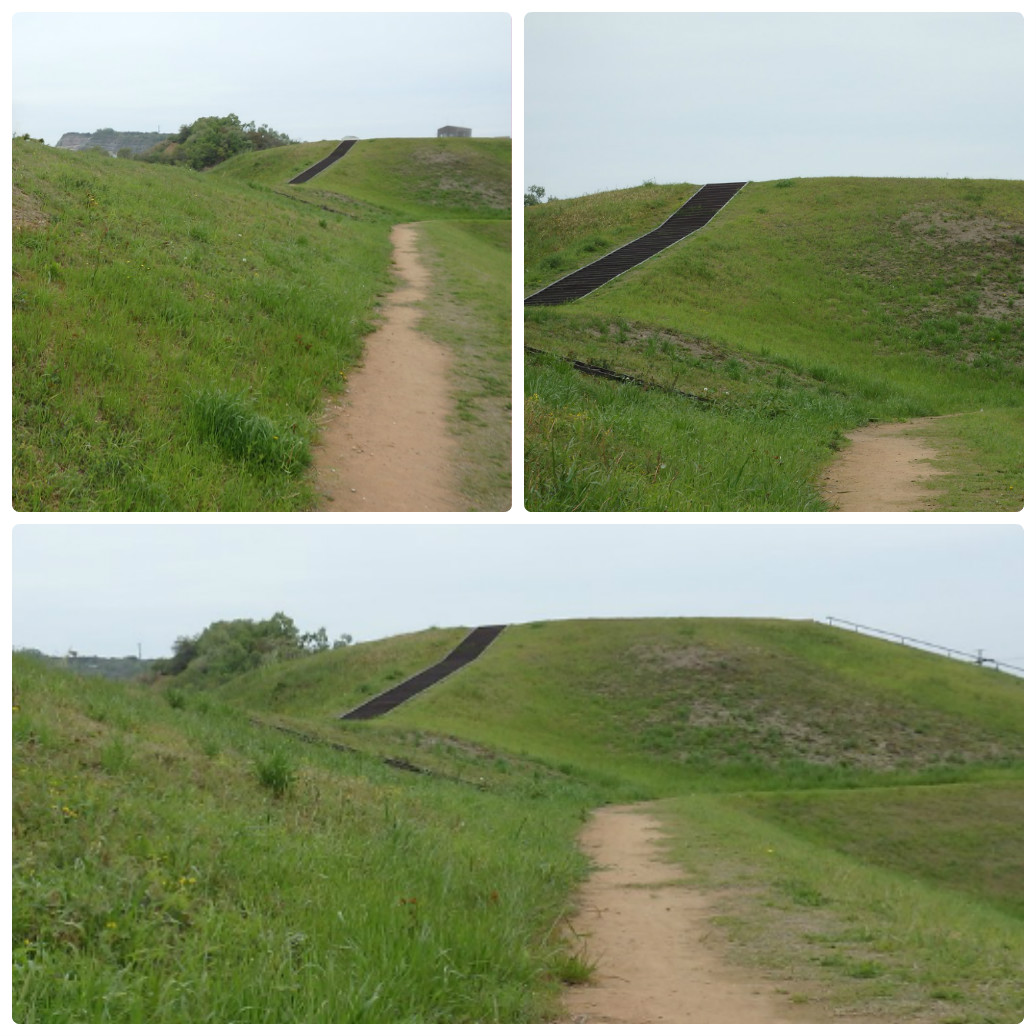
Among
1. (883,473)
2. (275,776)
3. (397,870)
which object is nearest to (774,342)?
(883,473)

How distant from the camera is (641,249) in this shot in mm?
30453

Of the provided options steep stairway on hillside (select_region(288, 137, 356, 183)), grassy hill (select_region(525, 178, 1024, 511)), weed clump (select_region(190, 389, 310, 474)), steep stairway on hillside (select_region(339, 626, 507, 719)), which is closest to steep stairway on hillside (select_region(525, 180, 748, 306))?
grassy hill (select_region(525, 178, 1024, 511))

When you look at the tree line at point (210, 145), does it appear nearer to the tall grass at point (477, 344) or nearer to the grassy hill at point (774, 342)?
the tall grass at point (477, 344)

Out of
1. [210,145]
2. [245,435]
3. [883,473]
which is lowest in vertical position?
[883,473]

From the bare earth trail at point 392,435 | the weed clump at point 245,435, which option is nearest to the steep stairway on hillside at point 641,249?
the bare earth trail at point 392,435

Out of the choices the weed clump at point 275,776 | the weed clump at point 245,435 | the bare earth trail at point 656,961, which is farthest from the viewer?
the weed clump at point 275,776

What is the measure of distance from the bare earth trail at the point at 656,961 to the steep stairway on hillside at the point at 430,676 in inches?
775

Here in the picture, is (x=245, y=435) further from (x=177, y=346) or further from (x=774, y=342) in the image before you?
(x=774, y=342)

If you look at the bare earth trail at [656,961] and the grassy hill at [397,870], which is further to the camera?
the bare earth trail at [656,961]

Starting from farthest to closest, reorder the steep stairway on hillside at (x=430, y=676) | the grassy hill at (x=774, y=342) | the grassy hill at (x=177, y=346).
Answer: 1. the steep stairway on hillside at (x=430, y=676)
2. the grassy hill at (x=774, y=342)
3. the grassy hill at (x=177, y=346)

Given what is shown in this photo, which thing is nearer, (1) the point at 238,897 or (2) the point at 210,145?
(1) the point at 238,897

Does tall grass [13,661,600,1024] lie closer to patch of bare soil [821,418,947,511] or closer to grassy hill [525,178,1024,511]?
grassy hill [525,178,1024,511]

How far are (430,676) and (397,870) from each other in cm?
3005

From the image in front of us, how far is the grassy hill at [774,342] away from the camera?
351 inches
